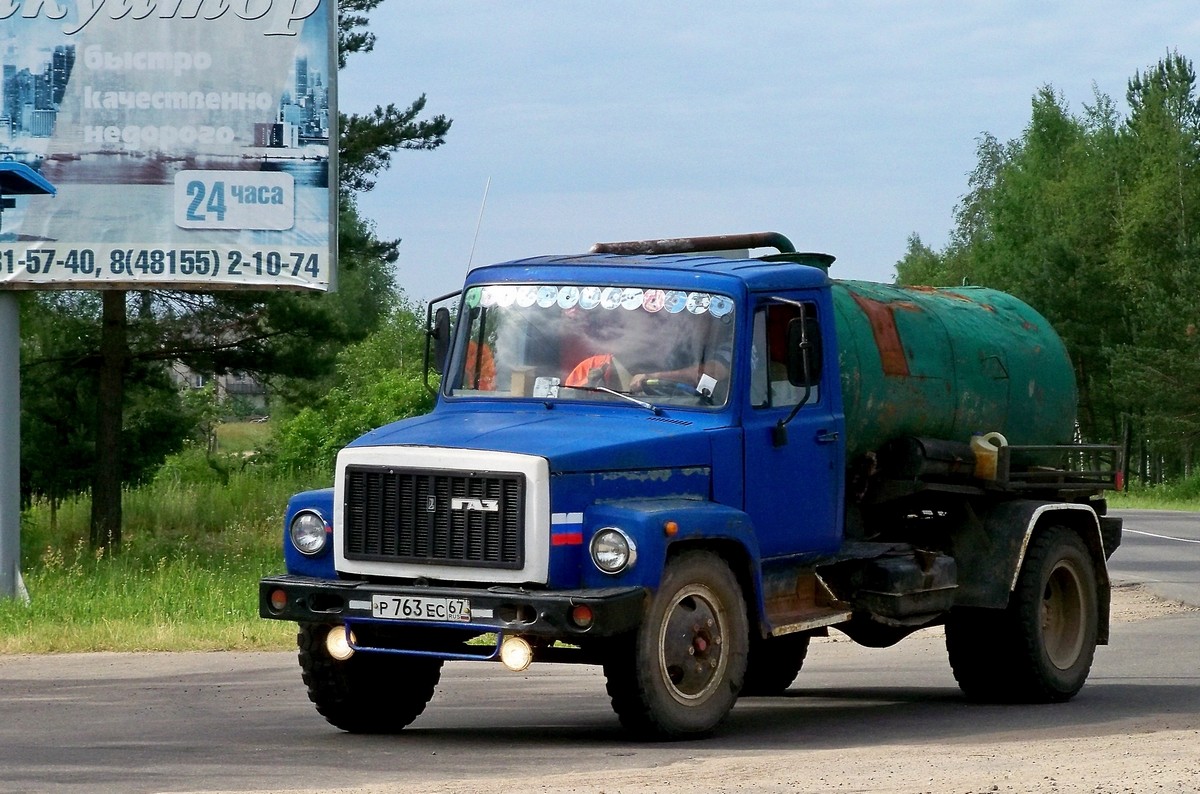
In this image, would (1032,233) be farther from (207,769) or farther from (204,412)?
(207,769)

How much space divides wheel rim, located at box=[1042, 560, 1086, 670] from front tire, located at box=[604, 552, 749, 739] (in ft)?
11.6

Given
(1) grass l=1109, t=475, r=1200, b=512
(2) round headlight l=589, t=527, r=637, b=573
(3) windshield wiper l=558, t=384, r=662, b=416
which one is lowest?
(1) grass l=1109, t=475, r=1200, b=512

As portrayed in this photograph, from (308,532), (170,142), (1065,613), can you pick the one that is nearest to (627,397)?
(308,532)

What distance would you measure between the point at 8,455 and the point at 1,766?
12244mm

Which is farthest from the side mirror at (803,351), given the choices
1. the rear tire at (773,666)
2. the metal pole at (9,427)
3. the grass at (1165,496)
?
the grass at (1165,496)

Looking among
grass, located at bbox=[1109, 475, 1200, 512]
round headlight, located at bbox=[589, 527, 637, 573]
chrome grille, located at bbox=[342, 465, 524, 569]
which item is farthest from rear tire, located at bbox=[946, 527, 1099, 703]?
grass, located at bbox=[1109, 475, 1200, 512]

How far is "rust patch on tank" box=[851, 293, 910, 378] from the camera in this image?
37.4 ft

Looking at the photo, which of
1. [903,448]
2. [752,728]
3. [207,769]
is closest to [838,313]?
[903,448]

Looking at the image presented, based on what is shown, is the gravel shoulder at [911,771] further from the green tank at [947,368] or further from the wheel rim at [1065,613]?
the wheel rim at [1065,613]

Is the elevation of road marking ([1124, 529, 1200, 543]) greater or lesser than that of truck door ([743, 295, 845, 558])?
lesser

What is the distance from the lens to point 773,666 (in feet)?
42.8

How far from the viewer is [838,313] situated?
439 inches

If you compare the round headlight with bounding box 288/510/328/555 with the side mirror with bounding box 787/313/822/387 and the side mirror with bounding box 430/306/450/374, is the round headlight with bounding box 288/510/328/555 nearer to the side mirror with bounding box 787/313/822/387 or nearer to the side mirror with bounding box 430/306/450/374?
the side mirror with bounding box 430/306/450/374

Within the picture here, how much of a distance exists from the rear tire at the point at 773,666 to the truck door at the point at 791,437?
6.80 feet
